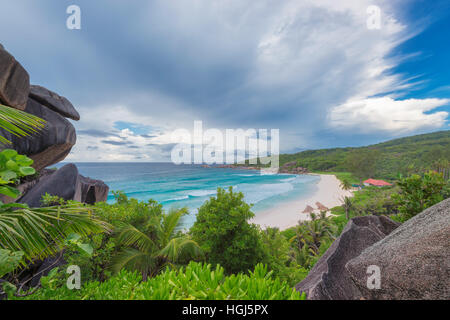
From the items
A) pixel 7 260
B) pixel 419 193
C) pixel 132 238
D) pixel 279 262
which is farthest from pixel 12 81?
pixel 419 193

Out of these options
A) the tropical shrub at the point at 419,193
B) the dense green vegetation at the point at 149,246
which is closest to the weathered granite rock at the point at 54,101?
the dense green vegetation at the point at 149,246

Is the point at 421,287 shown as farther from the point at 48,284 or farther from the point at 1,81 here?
the point at 1,81

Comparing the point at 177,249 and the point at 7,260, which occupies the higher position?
the point at 7,260

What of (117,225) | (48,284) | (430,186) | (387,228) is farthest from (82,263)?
(430,186)

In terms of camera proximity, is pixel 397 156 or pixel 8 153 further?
pixel 397 156

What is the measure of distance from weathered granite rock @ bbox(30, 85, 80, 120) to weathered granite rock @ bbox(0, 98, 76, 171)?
1.06ft

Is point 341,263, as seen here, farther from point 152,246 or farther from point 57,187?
point 57,187

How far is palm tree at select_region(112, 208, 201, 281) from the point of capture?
5.32 m

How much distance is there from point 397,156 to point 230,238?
100114mm

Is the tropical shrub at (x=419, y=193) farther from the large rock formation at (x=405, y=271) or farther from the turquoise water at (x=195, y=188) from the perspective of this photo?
the turquoise water at (x=195, y=188)

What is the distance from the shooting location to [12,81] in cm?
569

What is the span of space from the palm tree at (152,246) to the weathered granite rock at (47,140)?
18.7 feet

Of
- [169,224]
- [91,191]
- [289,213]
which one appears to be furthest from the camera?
[289,213]

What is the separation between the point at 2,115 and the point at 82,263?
135 inches
